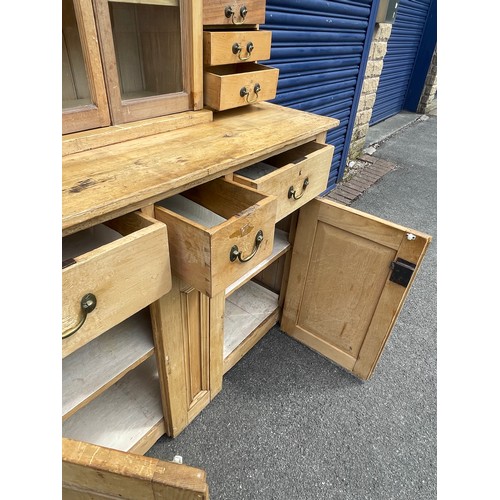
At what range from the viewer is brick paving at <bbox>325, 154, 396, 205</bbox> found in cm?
342

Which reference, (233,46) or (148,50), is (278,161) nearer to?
(233,46)

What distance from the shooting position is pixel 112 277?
0.73 m

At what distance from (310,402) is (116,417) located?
0.86m

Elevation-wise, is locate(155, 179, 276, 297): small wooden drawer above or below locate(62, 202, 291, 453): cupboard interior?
above

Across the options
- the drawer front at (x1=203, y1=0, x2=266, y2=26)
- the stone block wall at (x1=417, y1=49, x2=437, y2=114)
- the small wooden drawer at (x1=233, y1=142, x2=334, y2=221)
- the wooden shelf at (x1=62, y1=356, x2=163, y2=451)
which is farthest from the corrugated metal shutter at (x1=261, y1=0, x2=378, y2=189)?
the stone block wall at (x1=417, y1=49, x2=437, y2=114)

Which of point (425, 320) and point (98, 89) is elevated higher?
point (98, 89)

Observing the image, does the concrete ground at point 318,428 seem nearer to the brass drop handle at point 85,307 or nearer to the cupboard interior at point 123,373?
the cupboard interior at point 123,373

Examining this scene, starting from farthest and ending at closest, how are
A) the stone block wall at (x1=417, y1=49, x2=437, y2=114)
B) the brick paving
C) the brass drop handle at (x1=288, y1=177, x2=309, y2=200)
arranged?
the stone block wall at (x1=417, y1=49, x2=437, y2=114) < the brick paving < the brass drop handle at (x1=288, y1=177, x2=309, y2=200)

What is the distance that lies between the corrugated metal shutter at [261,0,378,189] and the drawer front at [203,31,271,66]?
0.80 m

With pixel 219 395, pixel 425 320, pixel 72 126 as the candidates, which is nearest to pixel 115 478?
pixel 72 126

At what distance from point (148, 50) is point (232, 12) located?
32cm

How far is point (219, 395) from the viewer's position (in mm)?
1649

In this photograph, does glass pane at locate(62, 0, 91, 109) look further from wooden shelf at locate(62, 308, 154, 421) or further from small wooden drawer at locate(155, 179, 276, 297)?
wooden shelf at locate(62, 308, 154, 421)

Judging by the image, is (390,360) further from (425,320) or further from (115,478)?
(115,478)
